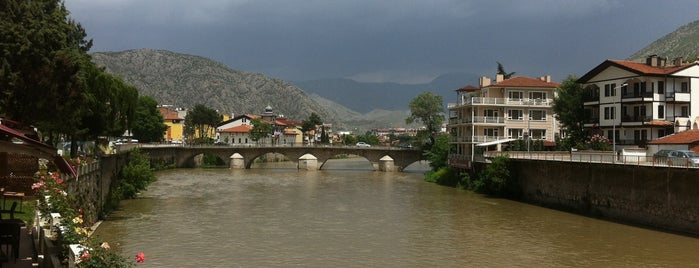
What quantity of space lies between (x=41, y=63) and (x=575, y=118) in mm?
53664

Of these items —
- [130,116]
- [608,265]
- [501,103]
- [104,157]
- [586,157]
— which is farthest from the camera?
[501,103]

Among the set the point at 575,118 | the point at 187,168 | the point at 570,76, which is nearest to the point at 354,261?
the point at 575,118

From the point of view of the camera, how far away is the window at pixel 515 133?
78.3 meters

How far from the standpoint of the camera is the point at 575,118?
224ft

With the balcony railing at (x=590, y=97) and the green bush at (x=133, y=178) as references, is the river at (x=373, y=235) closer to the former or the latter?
the green bush at (x=133, y=178)

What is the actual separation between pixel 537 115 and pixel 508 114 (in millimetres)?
4094

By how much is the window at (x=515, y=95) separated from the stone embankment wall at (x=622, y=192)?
25745 millimetres

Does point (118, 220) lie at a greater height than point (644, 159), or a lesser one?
lesser

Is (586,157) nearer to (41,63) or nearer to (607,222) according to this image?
(607,222)

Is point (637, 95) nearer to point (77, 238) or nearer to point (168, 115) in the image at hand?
point (77, 238)

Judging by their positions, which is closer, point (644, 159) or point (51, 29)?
point (51, 29)

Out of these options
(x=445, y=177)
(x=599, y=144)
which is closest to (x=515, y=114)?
(x=445, y=177)

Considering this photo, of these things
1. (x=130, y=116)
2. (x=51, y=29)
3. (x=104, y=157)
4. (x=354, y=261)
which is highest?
(x=51, y=29)

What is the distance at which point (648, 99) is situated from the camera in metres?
56.5
